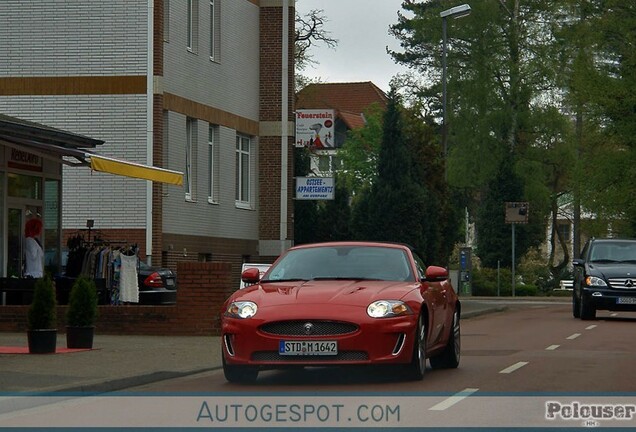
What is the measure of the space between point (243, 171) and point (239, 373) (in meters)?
27.7

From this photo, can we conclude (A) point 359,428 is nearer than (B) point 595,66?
Yes

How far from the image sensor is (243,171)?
43000mm

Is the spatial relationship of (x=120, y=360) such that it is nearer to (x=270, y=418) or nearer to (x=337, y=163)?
(x=270, y=418)

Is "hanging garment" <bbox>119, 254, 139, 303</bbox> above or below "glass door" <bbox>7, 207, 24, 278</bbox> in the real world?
below

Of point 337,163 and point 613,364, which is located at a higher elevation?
point 337,163

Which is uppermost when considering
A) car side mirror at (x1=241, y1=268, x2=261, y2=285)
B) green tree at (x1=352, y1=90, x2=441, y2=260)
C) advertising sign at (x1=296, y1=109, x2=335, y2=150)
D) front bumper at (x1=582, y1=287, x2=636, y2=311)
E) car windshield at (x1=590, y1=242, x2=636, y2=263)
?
advertising sign at (x1=296, y1=109, x2=335, y2=150)

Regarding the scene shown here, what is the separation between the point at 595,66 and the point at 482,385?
138 ft

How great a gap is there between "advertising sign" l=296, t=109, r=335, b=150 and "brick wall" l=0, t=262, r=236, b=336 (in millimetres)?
13754

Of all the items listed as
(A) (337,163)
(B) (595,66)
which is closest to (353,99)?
(A) (337,163)

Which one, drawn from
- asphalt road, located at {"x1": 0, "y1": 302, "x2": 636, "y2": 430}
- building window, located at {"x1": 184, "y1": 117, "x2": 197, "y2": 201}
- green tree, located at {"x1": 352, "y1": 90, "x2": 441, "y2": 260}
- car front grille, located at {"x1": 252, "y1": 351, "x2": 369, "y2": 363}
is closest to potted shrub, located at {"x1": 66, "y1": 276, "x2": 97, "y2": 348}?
asphalt road, located at {"x1": 0, "y1": 302, "x2": 636, "y2": 430}

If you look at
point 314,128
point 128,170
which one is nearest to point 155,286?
point 128,170

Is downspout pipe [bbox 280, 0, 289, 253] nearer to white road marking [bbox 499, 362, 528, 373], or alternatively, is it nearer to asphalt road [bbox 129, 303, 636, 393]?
asphalt road [bbox 129, 303, 636, 393]

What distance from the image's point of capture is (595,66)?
2197 inches

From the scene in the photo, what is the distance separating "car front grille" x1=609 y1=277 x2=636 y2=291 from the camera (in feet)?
106
